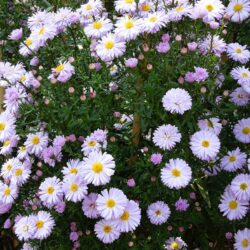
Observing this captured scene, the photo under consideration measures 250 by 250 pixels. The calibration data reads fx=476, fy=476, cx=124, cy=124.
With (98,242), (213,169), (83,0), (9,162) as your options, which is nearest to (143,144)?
(213,169)

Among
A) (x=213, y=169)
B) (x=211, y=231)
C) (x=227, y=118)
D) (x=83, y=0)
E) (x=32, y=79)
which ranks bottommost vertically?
(x=211, y=231)

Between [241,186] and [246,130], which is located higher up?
[246,130]

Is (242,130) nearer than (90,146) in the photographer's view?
No

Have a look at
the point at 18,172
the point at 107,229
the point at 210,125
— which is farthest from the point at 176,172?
the point at 18,172

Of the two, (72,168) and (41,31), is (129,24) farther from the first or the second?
(72,168)

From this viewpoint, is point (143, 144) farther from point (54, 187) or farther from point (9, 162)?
point (9, 162)

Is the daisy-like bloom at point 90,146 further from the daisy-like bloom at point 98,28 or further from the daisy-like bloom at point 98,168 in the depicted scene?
the daisy-like bloom at point 98,28

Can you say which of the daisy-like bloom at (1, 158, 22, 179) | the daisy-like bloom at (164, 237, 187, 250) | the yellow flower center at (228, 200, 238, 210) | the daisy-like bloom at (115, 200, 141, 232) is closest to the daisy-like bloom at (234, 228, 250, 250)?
the yellow flower center at (228, 200, 238, 210)
